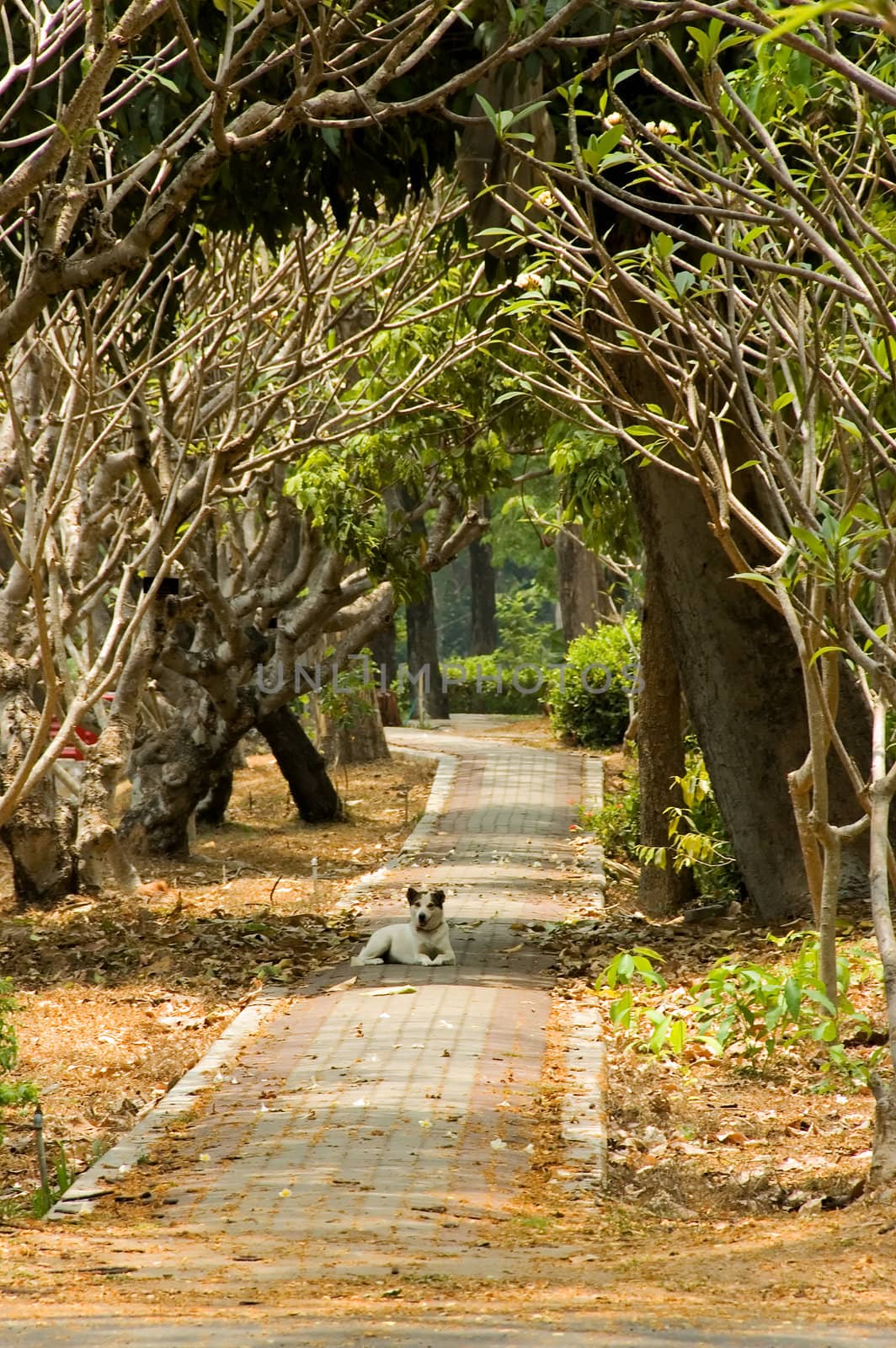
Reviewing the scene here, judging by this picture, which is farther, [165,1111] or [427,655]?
[427,655]

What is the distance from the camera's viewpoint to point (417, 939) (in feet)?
32.4

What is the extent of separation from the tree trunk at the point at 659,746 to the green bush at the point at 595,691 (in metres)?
12.5

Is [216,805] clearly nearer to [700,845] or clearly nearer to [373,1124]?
[700,845]

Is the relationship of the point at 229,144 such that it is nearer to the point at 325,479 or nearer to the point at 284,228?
the point at 284,228

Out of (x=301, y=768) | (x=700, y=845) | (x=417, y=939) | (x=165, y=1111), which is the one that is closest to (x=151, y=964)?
(x=417, y=939)

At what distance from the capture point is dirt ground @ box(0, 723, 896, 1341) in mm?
4004

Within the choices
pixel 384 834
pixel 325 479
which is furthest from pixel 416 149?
pixel 384 834

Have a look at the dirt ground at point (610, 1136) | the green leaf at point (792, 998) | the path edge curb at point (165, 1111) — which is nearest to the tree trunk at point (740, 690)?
the dirt ground at point (610, 1136)

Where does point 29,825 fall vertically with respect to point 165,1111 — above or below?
above

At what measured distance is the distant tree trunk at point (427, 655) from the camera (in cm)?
3306

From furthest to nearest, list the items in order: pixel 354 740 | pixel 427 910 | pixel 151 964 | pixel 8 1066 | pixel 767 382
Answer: pixel 354 740 < pixel 151 964 < pixel 427 910 < pixel 767 382 < pixel 8 1066

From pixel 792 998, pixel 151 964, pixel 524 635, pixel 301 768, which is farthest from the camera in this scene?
pixel 524 635

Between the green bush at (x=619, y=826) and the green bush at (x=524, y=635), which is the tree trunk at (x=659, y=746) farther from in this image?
the green bush at (x=524, y=635)

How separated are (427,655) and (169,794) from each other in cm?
1839
